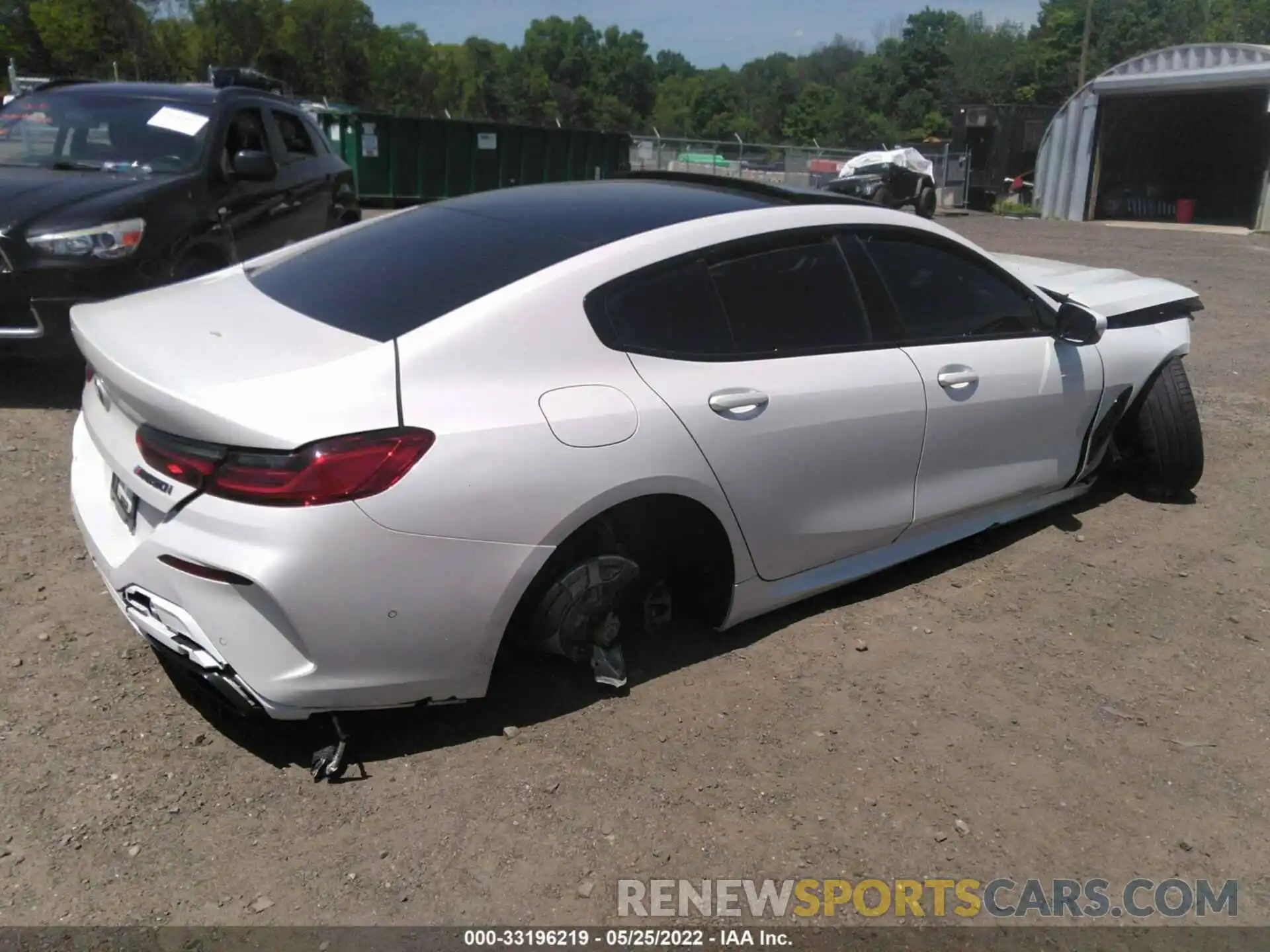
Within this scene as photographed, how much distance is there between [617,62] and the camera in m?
108

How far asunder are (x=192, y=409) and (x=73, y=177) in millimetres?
4207

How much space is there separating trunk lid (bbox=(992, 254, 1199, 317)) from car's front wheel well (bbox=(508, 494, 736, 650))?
2.06 meters

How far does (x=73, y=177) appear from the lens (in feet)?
19.3

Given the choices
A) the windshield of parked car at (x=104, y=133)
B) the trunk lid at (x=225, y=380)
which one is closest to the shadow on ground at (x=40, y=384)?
the windshield of parked car at (x=104, y=133)

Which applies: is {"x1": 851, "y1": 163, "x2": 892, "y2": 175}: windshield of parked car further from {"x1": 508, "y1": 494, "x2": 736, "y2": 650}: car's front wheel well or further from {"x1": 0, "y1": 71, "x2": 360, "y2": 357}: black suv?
{"x1": 508, "y1": 494, "x2": 736, "y2": 650}: car's front wheel well

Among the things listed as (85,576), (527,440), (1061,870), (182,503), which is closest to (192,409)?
(182,503)

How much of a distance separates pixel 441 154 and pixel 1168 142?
22.3 meters

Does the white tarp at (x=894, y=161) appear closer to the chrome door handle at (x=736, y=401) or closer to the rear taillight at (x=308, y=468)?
the chrome door handle at (x=736, y=401)

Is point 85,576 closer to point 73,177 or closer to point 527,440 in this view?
point 527,440

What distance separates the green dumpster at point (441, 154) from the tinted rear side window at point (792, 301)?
15.3 m

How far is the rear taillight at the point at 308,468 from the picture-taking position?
250cm

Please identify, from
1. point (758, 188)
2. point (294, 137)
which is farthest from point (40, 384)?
point (758, 188)

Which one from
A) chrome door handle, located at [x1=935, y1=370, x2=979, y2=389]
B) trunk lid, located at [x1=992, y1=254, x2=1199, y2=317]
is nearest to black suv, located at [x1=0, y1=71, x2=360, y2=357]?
chrome door handle, located at [x1=935, y1=370, x2=979, y2=389]

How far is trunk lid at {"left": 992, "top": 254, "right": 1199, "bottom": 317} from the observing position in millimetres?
4668
